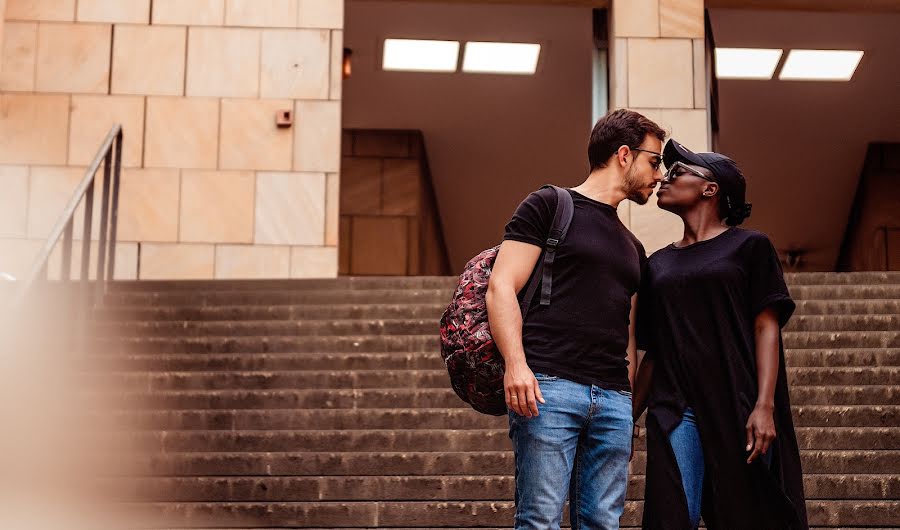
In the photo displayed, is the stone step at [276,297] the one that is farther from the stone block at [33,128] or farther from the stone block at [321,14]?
the stone block at [321,14]

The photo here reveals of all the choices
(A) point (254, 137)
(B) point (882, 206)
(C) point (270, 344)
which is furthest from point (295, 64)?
(B) point (882, 206)

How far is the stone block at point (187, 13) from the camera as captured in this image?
38.7 ft

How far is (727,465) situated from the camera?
11.5 ft

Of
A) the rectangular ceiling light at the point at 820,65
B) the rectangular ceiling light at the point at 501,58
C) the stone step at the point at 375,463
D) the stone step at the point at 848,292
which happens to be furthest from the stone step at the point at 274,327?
the rectangular ceiling light at the point at 820,65

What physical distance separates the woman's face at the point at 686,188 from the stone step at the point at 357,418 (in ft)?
8.63

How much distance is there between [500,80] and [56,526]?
431 inches

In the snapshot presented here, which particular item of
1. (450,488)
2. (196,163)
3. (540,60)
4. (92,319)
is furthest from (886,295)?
(540,60)

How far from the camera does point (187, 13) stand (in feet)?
38.7

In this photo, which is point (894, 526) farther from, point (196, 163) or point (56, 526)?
point (196, 163)

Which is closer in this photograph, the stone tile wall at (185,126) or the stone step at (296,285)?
the stone step at (296,285)

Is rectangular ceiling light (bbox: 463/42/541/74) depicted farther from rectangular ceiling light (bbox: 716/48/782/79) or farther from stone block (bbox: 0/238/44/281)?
stone block (bbox: 0/238/44/281)

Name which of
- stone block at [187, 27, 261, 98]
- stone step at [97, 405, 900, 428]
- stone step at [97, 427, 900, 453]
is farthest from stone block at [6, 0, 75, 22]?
stone step at [97, 427, 900, 453]

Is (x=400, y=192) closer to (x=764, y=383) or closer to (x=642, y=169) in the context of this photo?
(x=642, y=169)

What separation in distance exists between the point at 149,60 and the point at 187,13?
55cm
